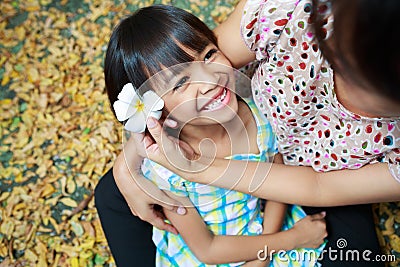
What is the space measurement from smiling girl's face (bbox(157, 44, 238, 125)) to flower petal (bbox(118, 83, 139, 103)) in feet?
0.15

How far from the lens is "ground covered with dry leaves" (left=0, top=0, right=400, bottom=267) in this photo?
4.45 feet

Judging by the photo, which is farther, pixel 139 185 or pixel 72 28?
pixel 72 28

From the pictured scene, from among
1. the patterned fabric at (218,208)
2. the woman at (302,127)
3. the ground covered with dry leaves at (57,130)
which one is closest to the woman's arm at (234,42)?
the woman at (302,127)

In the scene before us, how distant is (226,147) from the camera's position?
41.7 inches

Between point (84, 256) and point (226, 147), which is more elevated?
point (226, 147)

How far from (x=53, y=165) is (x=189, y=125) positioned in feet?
2.06

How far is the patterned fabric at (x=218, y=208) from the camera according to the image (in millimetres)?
1022

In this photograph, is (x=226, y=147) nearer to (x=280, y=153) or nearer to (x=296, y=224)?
(x=280, y=153)

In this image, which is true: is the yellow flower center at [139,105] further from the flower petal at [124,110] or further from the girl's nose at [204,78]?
the girl's nose at [204,78]

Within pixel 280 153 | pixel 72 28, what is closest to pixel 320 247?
pixel 280 153

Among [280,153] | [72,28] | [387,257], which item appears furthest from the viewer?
[72,28]

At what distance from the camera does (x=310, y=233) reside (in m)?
1.09

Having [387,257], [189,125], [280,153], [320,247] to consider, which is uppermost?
[189,125]

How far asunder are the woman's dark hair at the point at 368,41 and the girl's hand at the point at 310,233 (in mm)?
549
